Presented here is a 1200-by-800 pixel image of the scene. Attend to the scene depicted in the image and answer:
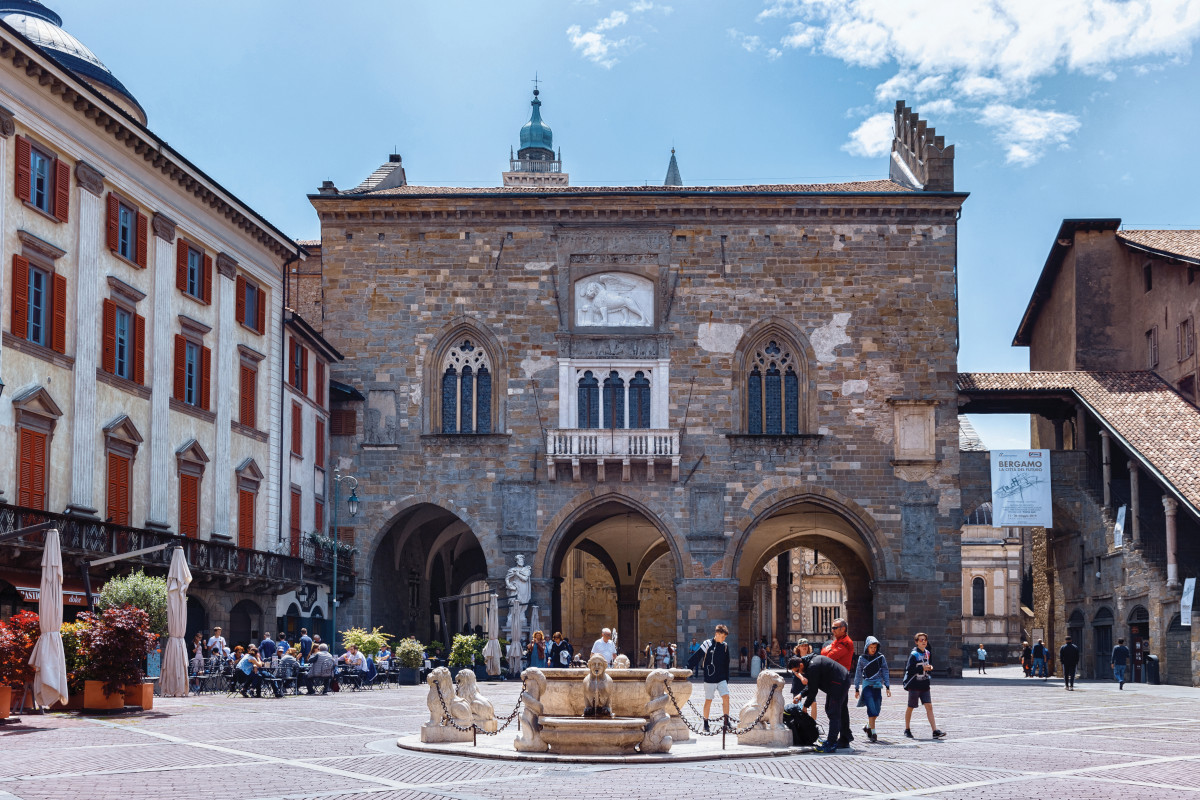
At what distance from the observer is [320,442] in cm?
4175

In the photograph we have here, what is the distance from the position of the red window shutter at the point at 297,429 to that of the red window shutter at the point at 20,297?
42.2ft

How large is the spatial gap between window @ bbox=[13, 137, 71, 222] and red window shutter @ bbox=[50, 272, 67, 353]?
1.24 m

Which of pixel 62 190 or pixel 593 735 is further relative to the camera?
pixel 62 190

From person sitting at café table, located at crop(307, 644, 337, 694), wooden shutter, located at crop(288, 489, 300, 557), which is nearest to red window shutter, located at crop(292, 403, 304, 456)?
wooden shutter, located at crop(288, 489, 300, 557)

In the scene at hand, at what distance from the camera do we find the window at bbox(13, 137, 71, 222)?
27.0 m

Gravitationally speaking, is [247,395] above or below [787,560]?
above

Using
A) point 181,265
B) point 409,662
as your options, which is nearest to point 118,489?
point 181,265

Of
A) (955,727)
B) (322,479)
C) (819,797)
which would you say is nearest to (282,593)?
(322,479)

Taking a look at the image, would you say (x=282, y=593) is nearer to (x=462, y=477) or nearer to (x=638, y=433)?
(x=462, y=477)

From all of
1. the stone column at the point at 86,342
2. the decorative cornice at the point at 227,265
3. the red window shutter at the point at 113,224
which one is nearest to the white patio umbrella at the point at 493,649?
the decorative cornice at the point at 227,265

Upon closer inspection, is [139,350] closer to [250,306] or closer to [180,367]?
[180,367]

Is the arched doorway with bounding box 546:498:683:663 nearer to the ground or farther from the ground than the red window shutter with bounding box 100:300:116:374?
nearer to the ground

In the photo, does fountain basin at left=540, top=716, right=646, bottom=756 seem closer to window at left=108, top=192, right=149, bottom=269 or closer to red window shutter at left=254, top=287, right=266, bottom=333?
window at left=108, top=192, right=149, bottom=269

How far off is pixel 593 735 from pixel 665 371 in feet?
85.7
